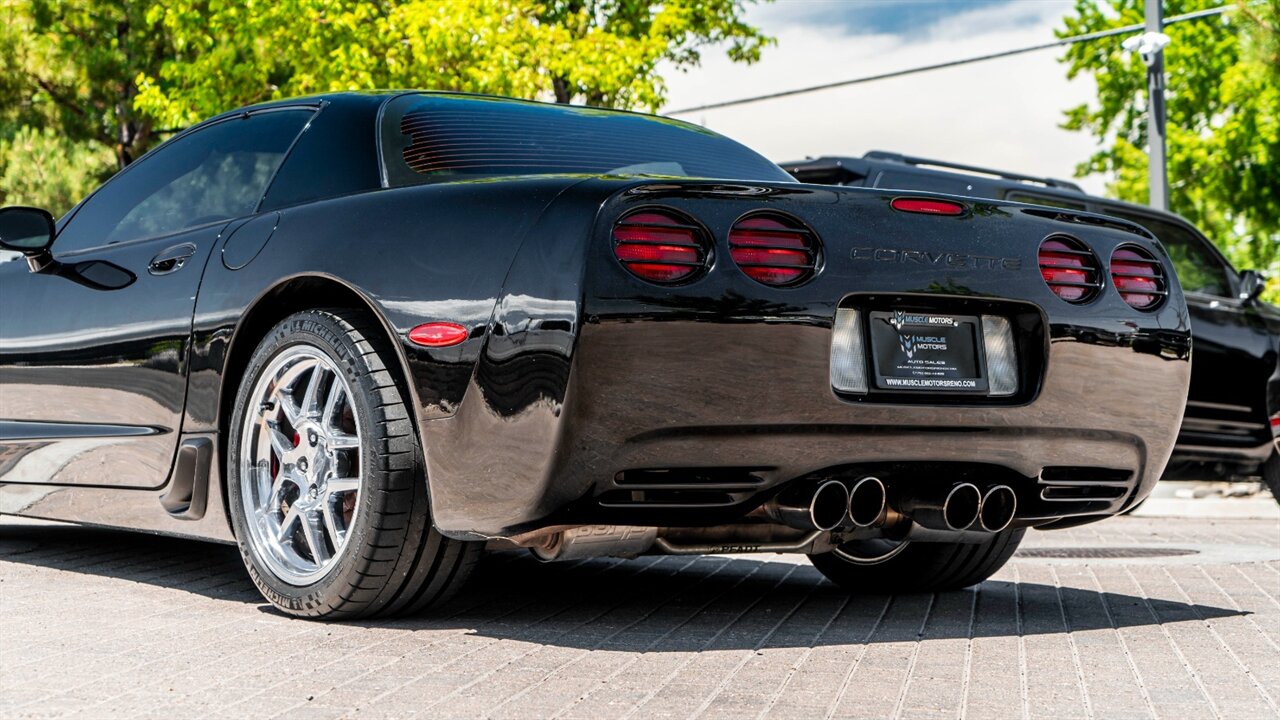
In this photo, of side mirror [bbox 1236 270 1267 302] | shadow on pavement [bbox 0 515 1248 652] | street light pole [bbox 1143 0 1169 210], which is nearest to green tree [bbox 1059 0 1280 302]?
street light pole [bbox 1143 0 1169 210]

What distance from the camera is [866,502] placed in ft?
12.6

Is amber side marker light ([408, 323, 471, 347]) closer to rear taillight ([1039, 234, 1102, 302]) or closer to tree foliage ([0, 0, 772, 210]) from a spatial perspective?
rear taillight ([1039, 234, 1102, 302])

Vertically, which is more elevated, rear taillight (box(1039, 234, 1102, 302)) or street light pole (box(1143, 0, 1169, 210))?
street light pole (box(1143, 0, 1169, 210))

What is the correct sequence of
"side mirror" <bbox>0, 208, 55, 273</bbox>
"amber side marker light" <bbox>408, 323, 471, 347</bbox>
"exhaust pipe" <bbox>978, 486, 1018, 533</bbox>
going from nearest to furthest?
"amber side marker light" <bbox>408, 323, 471, 347</bbox>, "exhaust pipe" <bbox>978, 486, 1018, 533</bbox>, "side mirror" <bbox>0, 208, 55, 273</bbox>

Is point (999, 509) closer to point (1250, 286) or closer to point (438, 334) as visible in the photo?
point (438, 334)

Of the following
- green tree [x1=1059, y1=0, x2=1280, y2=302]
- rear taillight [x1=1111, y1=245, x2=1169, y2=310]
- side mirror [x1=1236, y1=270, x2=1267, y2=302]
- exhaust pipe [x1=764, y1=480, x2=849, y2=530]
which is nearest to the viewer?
exhaust pipe [x1=764, y1=480, x2=849, y2=530]

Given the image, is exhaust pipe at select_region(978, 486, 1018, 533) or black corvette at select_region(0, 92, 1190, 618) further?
exhaust pipe at select_region(978, 486, 1018, 533)

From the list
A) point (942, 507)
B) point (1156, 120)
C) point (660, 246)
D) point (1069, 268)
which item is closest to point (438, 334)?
point (660, 246)

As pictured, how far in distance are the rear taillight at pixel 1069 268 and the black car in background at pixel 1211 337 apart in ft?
15.5

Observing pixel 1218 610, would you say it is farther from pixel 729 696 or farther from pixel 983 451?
pixel 729 696

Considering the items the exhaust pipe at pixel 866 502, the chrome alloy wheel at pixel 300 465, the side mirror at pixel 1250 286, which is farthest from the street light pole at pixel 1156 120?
the chrome alloy wheel at pixel 300 465

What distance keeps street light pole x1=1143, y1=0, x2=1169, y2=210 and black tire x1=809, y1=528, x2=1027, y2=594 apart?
11.0m

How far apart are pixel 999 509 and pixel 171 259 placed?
250 centimetres

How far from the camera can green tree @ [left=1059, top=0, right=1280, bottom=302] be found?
32469 millimetres
